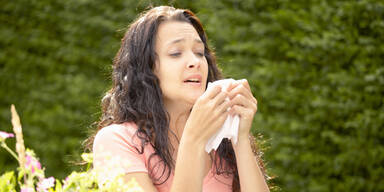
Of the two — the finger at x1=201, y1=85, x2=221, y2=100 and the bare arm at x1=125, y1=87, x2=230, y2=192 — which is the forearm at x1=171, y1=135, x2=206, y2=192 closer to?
the bare arm at x1=125, y1=87, x2=230, y2=192

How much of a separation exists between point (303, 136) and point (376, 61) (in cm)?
75

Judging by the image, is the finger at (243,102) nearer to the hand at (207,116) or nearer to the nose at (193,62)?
the hand at (207,116)

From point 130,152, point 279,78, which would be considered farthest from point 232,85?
point 279,78

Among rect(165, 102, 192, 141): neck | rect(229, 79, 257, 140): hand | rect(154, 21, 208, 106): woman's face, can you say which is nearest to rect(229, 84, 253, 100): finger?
rect(229, 79, 257, 140): hand

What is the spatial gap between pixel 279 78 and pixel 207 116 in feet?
7.75

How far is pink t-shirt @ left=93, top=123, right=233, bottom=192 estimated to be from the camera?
1.87 m

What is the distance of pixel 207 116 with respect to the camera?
1785 millimetres

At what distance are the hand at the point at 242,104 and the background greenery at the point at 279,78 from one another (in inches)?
66.4

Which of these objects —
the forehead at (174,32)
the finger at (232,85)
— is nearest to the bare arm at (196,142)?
the finger at (232,85)

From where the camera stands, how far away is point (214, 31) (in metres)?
4.18

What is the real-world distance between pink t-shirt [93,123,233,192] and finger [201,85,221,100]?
1.07 feet

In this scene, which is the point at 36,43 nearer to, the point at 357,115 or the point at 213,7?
the point at 213,7

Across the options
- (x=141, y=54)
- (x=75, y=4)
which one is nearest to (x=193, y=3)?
(x=75, y=4)

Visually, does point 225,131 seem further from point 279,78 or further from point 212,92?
point 279,78
